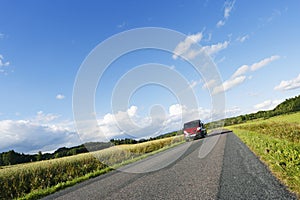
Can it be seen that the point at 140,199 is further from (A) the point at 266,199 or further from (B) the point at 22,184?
(B) the point at 22,184

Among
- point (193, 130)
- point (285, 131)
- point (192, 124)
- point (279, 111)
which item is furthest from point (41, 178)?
point (279, 111)

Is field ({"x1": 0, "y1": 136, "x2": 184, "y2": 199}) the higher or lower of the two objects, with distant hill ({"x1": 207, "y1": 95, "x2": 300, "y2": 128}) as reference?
lower

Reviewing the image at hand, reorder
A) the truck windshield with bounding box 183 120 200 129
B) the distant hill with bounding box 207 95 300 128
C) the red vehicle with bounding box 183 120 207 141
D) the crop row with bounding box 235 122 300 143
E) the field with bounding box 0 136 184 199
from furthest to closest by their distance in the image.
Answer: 1. the distant hill with bounding box 207 95 300 128
2. the truck windshield with bounding box 183 120 200 129
3. the red vehicle with bounding box 183 120 207 141
4. the crop row with bounding box 235 122 300 143
5. the field with bounding box 0 136 184 199

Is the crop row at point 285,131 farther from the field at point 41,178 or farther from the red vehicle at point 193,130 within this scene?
the field at point 41,178

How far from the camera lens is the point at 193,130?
86.8ft

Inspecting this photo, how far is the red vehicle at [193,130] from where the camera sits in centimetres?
2639

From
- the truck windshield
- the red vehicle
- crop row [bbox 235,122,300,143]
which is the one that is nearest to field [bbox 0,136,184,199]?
crop row [bbox 235,122,300,143]

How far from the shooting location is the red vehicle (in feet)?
86.6

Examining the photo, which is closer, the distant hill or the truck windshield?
the truck windshield

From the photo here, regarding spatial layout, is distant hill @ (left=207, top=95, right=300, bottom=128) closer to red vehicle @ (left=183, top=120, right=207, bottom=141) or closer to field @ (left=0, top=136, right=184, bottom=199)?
red vehicle @ (left=183, top=120, right=207, bottom=141)

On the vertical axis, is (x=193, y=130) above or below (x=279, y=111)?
below

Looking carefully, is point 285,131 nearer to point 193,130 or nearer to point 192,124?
point 193,130

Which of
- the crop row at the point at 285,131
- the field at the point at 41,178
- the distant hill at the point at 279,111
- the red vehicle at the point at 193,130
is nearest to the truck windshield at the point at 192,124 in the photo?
the red vehicle at the point at 193,130

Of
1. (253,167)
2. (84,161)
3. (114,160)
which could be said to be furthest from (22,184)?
(253,167)
